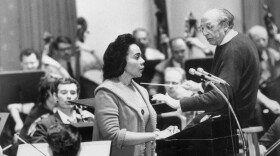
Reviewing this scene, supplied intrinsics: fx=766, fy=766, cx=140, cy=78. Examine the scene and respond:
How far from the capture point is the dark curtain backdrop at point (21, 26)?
325 inches

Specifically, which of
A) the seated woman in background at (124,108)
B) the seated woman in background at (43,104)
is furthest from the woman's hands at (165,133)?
the seated woman in background at (43,104)

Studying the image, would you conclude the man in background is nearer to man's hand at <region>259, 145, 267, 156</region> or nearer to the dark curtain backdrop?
the dark curtain backdrop

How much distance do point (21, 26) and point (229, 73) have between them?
438 cm

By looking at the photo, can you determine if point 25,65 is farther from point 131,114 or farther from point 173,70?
point 131,114

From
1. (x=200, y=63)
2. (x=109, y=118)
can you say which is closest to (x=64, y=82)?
(x=200, y=63)

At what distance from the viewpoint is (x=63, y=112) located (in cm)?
552

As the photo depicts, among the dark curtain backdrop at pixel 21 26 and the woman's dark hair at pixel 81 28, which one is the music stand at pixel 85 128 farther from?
the woman's dark hair at pixel 81 28

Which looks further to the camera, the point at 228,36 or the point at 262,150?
the point at 262,150

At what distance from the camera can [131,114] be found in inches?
168

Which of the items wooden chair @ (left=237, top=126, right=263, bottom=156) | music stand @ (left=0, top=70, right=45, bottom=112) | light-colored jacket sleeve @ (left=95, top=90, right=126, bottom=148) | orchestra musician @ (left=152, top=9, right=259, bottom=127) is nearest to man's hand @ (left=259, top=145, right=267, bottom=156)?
wooden chair @ (left=237, top=126, right=263, bottom=156)

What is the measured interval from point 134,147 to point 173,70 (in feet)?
8.70

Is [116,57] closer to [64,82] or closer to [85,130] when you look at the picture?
[85,130]

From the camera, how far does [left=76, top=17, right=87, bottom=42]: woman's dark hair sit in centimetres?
861

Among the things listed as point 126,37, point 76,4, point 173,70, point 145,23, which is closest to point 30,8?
point 76,4
